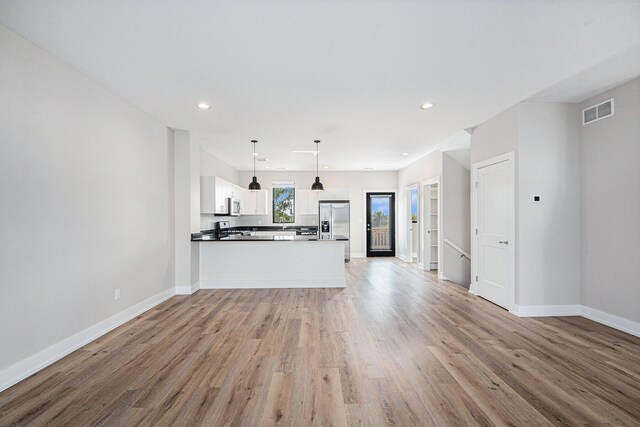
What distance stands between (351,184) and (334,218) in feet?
4.16

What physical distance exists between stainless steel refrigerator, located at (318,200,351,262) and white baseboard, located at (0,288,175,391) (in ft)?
16.6

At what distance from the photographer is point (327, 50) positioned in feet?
7.91

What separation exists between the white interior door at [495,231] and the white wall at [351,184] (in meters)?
4.24

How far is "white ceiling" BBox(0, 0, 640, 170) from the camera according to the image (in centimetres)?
196

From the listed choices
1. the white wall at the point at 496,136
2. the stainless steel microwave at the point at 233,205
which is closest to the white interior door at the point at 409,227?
the white wall at the point at 496,136

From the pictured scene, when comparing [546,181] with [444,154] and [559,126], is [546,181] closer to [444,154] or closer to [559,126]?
[559,126]

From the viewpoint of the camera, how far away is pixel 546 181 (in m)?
3.66

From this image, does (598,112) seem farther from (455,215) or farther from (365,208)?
(365,208)

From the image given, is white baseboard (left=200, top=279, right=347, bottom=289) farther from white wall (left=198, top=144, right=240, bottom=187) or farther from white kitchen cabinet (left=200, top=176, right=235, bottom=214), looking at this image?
white wall (left=198, top=144, right=240, bottom=187)

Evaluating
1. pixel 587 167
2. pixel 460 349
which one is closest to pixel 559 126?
pixel 587 167

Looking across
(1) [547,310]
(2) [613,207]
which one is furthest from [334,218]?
(2) [613,207]

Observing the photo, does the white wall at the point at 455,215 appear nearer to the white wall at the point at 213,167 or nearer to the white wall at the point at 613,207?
the white wall at the point at 613,207

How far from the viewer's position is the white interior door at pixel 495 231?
383 centimetres

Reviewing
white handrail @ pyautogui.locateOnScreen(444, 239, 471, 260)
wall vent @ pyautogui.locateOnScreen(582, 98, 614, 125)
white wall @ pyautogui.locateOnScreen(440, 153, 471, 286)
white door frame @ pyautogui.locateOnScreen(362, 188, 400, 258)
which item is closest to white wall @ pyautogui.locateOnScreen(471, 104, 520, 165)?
wall vent @ pyautogui.locateOnScreen(582, 98, 614, 125)
